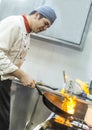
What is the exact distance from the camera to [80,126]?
136 cm

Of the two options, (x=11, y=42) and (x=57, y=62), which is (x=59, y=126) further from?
(x=57, y=62)

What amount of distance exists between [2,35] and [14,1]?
3.29ft

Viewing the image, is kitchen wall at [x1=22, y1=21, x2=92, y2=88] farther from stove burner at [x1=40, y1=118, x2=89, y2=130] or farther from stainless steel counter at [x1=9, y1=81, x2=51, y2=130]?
stove burner at [x1=40, y1=118, x2=89, y2=130]

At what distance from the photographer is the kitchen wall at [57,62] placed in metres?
2.52

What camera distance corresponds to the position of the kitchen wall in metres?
2.52

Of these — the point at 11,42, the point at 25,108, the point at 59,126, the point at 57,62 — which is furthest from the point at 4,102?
the point at 57,62

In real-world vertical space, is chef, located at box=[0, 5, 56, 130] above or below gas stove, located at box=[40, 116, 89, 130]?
above

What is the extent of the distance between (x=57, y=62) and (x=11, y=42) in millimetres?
1069

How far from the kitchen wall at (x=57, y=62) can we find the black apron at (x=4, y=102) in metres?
0.87

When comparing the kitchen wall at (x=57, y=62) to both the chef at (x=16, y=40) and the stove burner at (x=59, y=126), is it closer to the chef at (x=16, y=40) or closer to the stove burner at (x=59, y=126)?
the chef at (x=16, y=40)

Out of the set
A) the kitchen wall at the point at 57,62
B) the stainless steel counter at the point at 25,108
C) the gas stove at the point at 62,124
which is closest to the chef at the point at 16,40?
the gas stove at the point at 62,124

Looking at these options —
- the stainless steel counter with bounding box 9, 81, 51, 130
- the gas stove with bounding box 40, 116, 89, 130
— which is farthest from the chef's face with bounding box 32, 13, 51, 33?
the stainless steel counter with bounding box 9, 81, 51, 130

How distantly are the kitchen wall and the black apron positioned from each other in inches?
34.2

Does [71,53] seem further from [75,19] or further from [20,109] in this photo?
[20,109]
